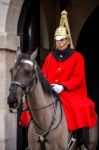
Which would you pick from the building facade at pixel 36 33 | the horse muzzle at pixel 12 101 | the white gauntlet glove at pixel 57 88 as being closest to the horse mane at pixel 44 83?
the white gauntlet glove at pixel 57 88

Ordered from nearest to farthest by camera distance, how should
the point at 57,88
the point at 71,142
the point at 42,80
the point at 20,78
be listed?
1. the point at 20,78
2. the point at 42,80
3. the point at 57,88
4. the point at 71,142

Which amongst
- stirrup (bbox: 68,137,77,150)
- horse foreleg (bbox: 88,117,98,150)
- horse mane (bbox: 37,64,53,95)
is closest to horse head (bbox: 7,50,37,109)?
horse mane (bbox: 37,64,53,95)

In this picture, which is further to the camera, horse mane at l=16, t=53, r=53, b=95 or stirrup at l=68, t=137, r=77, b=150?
stirrup at l=68, t=137, r=77, b=150

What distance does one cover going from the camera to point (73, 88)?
6367 millimetres

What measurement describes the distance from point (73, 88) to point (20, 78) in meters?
0.99

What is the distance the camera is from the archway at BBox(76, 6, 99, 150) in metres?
10.2

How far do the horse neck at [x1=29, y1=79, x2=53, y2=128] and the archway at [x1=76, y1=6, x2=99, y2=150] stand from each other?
13.8 ft

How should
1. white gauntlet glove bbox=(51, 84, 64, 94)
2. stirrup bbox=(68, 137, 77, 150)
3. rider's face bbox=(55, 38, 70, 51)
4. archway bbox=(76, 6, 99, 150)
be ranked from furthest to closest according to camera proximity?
archway bbox=(76, 6, 99, 150) → rider's face bbox=(55, 38, 70, 51) → stirrup bbox=(68, 137, 77, 150) → white gauntlet glove bbox=(51, 84, 64, 94)

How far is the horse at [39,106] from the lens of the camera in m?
5.58

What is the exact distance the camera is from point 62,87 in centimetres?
620

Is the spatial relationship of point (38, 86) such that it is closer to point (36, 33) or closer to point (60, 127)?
point (60, 127)

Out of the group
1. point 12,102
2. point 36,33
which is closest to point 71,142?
point 12,102

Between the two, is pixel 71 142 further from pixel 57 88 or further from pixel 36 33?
pixel 36 33

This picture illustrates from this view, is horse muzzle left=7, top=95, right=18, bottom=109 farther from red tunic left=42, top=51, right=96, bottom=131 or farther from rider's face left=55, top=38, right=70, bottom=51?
rider's face left=55, top=38, right=70, bottom=51
